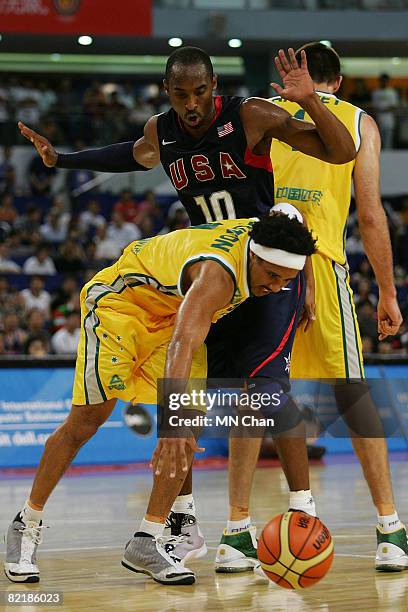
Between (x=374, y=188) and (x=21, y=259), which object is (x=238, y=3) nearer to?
(x=21, y=259)

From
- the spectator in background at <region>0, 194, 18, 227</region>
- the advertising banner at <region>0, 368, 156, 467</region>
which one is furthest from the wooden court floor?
the spectator in background at <region>0, 194, 18, 227</region>

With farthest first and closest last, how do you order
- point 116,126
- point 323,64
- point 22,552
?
point 116,126
point 323,64
point 22,552

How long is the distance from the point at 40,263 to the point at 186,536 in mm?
10689

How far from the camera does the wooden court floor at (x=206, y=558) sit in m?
4.19

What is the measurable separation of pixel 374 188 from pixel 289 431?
1353 mm

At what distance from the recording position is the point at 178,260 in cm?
461

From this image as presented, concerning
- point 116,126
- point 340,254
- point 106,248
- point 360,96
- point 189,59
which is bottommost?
point 106,248

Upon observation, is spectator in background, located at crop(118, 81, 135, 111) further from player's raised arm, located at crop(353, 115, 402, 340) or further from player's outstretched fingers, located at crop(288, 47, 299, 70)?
player's outstretched fingers, located at crop(288, 47, 299, 70)

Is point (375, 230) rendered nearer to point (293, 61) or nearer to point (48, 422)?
point (293, 61)

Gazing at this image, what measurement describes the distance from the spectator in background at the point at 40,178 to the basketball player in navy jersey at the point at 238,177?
13364mm

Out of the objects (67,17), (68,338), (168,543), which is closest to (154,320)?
(168,543)

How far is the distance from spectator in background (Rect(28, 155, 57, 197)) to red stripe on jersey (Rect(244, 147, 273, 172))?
13591 mm

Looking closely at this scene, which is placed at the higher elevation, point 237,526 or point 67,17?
point 67,17

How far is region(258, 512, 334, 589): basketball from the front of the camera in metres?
4.22
